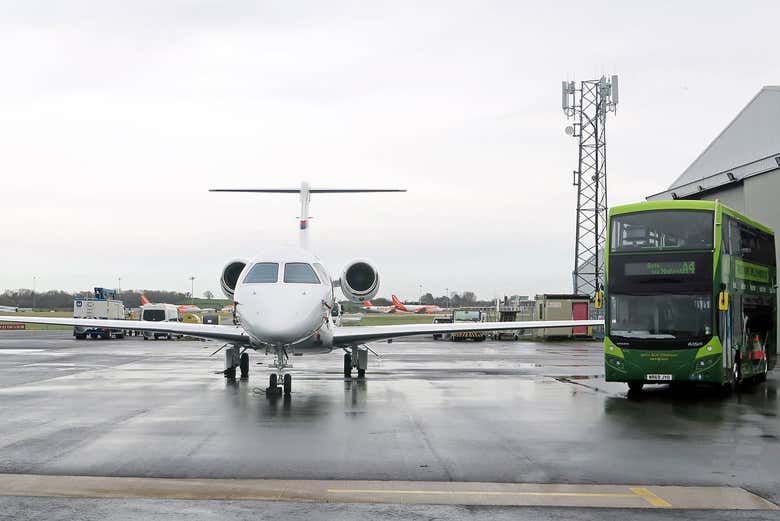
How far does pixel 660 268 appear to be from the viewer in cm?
1727

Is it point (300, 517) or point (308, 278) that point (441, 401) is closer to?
point (308, 278)

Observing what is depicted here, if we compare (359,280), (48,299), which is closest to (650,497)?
(359,280)

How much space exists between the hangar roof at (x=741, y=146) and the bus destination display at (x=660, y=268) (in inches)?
890

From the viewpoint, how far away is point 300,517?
661cm

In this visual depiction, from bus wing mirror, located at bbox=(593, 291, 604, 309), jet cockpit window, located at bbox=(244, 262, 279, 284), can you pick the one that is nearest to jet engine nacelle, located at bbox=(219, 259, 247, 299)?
jet cockpit window, located at bbox=(244, 262, 279, 284)

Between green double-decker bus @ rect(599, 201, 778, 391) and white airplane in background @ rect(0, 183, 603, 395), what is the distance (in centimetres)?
388

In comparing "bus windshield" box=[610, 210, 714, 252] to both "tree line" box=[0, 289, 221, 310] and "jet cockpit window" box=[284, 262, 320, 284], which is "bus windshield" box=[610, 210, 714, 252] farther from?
"tree line" box=[0, 289, 221, 310]

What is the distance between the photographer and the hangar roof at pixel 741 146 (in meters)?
40.3

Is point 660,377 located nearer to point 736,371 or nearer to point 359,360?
point 736,371

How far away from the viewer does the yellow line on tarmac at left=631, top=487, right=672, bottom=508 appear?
723cm

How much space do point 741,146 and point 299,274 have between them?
34183 mm

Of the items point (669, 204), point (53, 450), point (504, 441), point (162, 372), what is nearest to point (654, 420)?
point (504, 441)

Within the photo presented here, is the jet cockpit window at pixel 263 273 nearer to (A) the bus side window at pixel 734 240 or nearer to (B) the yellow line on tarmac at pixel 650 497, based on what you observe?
(A) the bus side window at pixel 734 240

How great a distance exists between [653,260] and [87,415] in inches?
461
